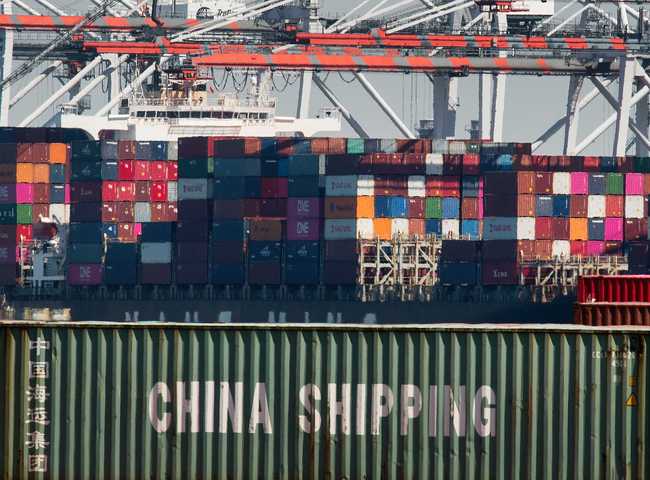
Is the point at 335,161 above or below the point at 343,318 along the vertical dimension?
above

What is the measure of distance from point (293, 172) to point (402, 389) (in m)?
53.7

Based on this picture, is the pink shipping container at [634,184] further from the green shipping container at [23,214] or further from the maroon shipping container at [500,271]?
the green shipping container at [23,214]

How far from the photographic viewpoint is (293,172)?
7750 cm

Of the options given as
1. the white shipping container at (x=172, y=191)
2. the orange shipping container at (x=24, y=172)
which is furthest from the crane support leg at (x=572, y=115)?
the orange shipping container at (x=24, y=172)

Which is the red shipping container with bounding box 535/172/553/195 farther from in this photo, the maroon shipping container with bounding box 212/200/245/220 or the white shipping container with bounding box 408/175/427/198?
the maroon shipping container with bounding box 212/200/245/220

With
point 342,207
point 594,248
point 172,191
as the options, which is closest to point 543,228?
point 594,248

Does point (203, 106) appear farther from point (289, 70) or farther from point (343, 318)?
point (343, 318)

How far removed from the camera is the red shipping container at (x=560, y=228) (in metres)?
71.8

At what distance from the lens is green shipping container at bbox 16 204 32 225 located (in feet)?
263

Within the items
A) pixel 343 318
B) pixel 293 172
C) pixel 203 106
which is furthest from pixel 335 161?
pixel 203 106

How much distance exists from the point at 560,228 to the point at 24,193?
25.6m

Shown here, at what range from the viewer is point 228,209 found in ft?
253

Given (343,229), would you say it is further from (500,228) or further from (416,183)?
(500,228)

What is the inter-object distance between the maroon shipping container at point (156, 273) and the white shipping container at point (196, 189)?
3.44 m
